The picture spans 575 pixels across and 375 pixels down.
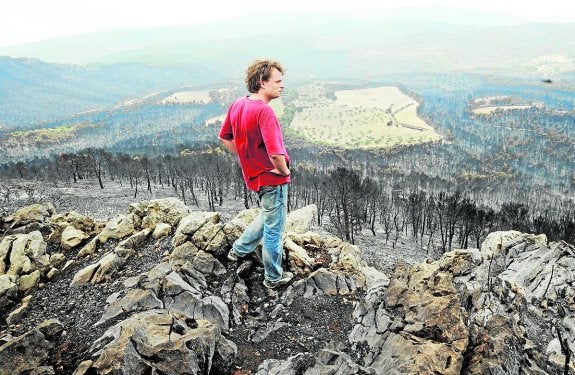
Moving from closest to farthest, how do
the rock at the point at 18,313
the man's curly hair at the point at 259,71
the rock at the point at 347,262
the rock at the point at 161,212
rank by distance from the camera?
the man's curly hair at the point at 259,71 < the rock at the point at 18,313 < the rock at the point at 347,262 < the rock at the point at 161,212

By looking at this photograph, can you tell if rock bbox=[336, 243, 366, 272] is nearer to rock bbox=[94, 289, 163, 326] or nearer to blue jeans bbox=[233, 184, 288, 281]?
blue jeans bbox=[233, 184, 288, 281]

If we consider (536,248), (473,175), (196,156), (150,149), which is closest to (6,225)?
(536,248)

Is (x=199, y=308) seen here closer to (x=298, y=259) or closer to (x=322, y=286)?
(x=322, y=286)

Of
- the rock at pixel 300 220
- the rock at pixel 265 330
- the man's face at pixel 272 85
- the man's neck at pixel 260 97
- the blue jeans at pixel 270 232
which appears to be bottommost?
the rock at pixel 300 220

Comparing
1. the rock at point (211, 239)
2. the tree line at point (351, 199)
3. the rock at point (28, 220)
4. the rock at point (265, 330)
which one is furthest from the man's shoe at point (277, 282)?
the tree line at point (351, 199)

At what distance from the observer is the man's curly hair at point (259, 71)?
303 inches

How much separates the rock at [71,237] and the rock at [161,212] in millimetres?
1969

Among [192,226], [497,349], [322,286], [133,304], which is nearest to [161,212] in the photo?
[192,226]

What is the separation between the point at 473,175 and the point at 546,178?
3625 centimetres

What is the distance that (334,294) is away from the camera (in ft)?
32.2

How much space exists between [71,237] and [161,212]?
3104 millimetres

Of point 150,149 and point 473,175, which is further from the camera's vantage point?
point 150,149

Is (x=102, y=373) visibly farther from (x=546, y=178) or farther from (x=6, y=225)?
(x=546, y=178)

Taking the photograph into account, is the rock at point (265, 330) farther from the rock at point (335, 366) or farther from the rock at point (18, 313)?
the rock at point (18, 313)
